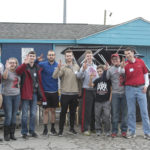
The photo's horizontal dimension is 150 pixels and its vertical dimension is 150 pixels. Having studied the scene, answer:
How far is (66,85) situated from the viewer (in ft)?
22.0

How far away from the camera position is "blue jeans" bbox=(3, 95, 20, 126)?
20.1 feet

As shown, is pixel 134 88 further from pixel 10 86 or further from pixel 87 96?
pixel 10 86

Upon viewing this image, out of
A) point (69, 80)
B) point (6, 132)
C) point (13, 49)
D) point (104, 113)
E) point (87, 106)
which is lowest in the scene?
point (6, 132)

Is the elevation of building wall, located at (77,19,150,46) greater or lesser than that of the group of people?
greater

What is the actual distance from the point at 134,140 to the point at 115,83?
1332 mm

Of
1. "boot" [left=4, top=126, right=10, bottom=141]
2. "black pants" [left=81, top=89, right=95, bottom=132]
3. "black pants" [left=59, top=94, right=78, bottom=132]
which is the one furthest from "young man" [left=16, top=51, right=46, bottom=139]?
"black pants" [left=81, top=89, right=95, bottom=132]

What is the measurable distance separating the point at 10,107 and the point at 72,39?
7717mm

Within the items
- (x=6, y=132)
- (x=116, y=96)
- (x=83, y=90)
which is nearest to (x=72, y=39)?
(x=83, y=90)

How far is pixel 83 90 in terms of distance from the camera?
6.94 m

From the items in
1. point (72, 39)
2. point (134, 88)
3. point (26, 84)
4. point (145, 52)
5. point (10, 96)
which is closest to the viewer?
point (10, 96)

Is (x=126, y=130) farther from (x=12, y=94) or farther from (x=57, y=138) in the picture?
(x=12, y=94)

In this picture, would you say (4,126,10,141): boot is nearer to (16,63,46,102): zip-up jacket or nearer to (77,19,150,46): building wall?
(16,63,46,102): zip-up jacket

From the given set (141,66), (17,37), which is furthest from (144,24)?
(141,66)

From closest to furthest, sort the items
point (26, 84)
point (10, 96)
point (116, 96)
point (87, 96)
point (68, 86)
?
1. point (10, 96)
2. point (26, 84)
3. point (116, 96)
4. point (68, 86)
5. point (87, 96)
